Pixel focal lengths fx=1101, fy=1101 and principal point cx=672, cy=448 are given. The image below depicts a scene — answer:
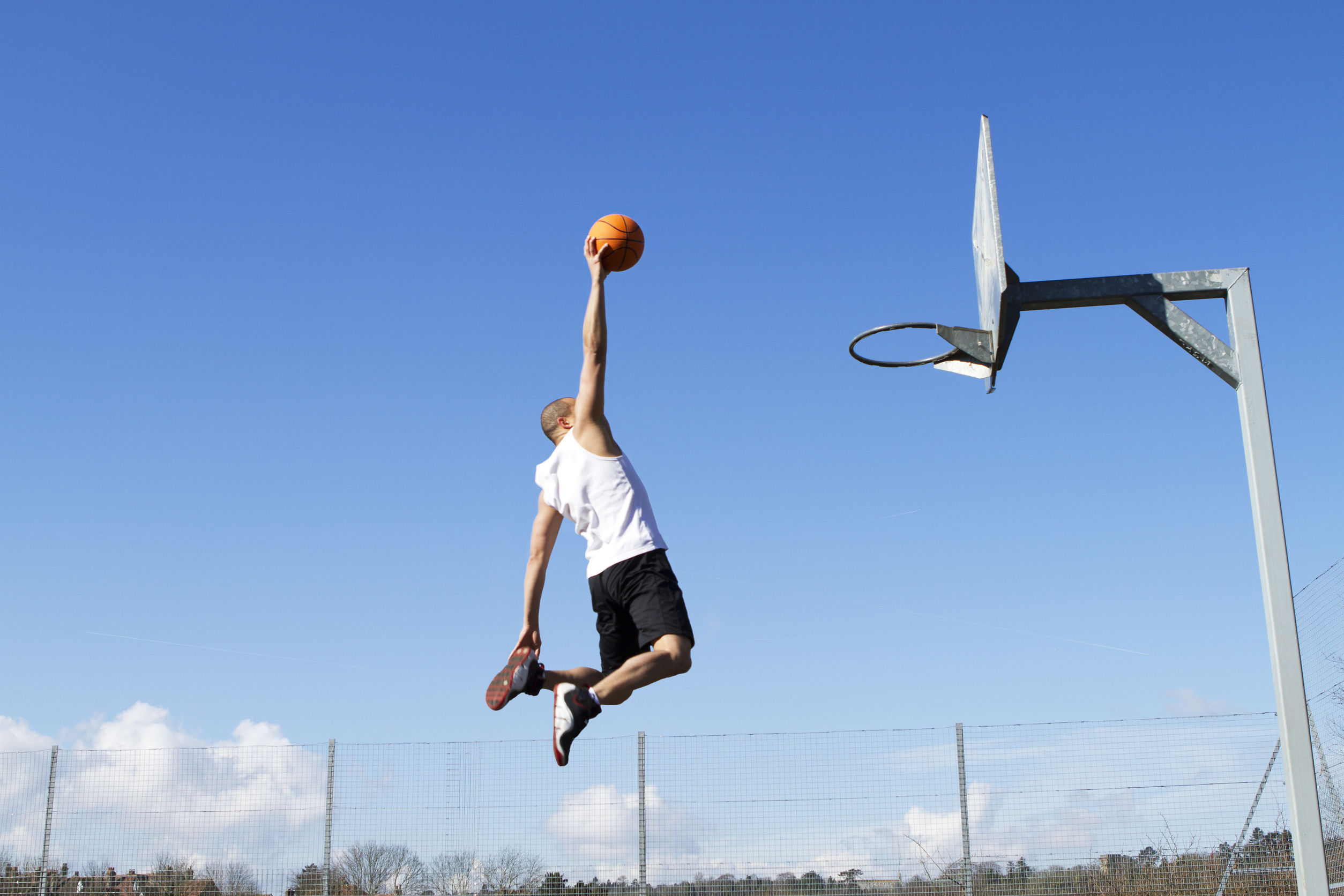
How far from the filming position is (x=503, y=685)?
417 cm

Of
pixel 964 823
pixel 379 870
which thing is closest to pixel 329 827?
pixel 379 870

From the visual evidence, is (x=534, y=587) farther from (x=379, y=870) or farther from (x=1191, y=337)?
(x=379, y=870)

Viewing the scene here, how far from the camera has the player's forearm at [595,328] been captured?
417 cm

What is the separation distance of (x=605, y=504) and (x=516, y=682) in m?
0.75

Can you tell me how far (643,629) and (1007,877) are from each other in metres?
6.80

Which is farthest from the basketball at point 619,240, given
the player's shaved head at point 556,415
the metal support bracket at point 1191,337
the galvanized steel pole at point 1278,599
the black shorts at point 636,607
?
the galvanized steel pole at point 1278,599

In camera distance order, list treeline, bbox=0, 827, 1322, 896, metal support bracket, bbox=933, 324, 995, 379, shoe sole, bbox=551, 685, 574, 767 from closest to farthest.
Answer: shoe sole, bbox=551, 685, 574, 767
metal support bracket, bbox=933, 324, 995, 379
treeline, bbox=0, 827, 1322, 896

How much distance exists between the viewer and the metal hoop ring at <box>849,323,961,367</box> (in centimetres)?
591

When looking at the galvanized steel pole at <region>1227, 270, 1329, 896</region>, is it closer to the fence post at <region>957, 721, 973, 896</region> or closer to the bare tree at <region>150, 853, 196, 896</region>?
the fence post at <region>957, 721, 973, 896</region>

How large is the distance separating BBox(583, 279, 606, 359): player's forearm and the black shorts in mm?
801

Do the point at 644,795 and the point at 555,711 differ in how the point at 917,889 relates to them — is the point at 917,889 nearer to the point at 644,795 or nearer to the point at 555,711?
the point at 644,795

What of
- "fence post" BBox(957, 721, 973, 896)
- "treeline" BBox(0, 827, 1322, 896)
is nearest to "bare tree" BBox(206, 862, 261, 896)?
"treeline" BBox(0, 827, 1322, 896)

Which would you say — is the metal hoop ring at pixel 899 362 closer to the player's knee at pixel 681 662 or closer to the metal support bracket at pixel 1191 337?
the metal support bracket at pixel 1191 337

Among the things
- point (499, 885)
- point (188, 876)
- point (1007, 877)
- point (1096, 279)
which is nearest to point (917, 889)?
point (1007, 877)
